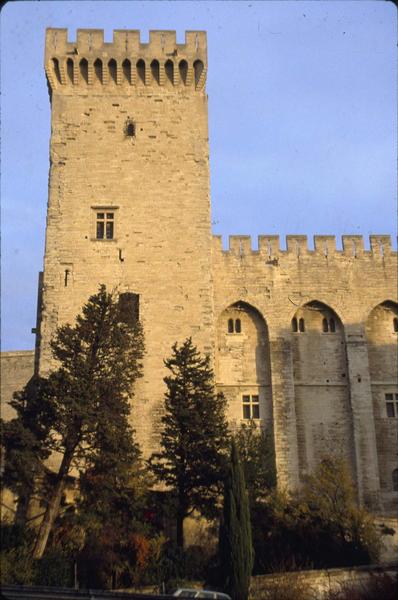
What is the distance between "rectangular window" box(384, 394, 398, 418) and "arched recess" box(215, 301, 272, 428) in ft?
14.3

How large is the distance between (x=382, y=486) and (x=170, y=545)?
958 centimetres

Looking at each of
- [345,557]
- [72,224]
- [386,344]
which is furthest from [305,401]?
[72,224]

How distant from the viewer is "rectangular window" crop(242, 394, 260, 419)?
2702 cm

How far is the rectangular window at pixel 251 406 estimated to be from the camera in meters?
27.0

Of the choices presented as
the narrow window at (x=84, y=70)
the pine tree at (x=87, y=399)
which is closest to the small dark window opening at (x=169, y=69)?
the narrow window at (x=84, y=70)

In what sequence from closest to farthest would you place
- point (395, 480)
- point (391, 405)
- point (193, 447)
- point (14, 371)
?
point (193, 447), point (395, 480), point (391, 405), point (14, 371)

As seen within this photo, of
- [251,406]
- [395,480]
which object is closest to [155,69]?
[251,406]

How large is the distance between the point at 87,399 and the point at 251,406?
9.23 meters

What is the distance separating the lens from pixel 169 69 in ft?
→ 93.1

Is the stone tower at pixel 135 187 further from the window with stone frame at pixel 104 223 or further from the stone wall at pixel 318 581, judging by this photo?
the stone wall at pixel 318 581

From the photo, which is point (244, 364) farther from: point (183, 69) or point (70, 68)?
point (70, 68)

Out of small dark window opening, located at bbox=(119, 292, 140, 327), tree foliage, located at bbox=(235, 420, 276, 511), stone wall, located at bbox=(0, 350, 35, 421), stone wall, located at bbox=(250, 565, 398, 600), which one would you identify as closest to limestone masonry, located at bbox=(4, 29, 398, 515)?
small dark window opening, located at bbox=(119, 292, 140, 327)

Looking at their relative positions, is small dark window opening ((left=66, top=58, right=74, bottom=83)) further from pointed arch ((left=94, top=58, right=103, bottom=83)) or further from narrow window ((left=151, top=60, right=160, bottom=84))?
narrow window ((left=151, top=60, right=160, bottom=84))

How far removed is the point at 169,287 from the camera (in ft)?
83.8
